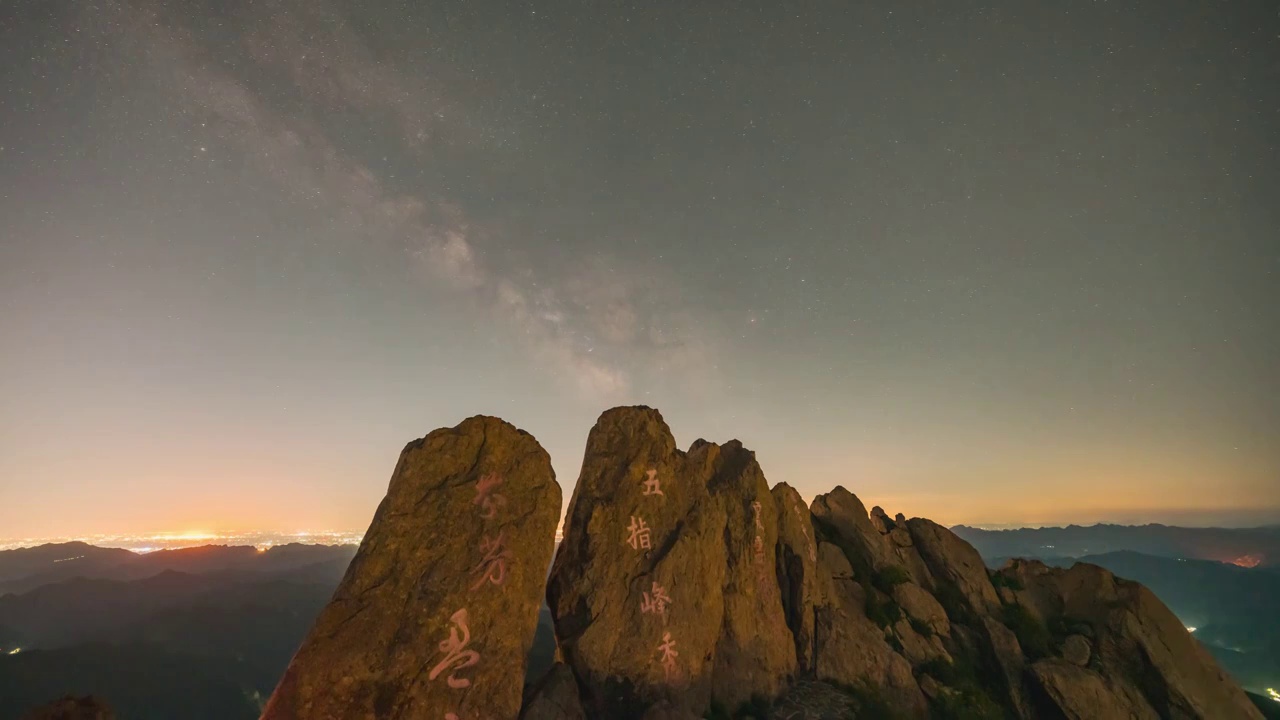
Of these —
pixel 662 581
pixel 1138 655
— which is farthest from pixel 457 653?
pixel 1138 655

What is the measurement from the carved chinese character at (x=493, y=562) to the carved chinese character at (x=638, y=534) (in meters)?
6.89

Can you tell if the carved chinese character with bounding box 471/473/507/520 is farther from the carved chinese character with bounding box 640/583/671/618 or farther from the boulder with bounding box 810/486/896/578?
the boulder with bounding box 810/486/896/578

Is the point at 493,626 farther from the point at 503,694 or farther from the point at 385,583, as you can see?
the point at 385,583

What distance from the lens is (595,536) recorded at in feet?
84.0

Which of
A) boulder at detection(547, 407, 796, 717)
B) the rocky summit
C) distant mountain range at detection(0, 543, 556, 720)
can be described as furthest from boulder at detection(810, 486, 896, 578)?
distant mountain range at detection(0, 543, 556, 720)

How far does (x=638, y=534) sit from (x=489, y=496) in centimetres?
811

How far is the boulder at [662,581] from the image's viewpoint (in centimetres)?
2305

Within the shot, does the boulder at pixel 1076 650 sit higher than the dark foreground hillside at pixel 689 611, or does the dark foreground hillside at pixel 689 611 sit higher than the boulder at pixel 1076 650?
the dark foreground hillside at pixel 689 611

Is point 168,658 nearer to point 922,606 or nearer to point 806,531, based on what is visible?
point 806,531

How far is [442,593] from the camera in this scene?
19.7 meters

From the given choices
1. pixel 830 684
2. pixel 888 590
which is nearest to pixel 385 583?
pixel 830 684

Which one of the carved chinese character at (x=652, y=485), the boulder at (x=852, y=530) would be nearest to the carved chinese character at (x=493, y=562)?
the carved chinese character at (x=652, y=485)

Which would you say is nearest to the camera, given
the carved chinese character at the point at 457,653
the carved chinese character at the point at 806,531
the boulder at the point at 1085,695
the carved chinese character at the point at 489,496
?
the carved chinese character at the point at 457,653

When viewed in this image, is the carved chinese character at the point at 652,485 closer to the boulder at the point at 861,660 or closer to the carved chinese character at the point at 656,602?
the carved chinese character at the point at 656,602
